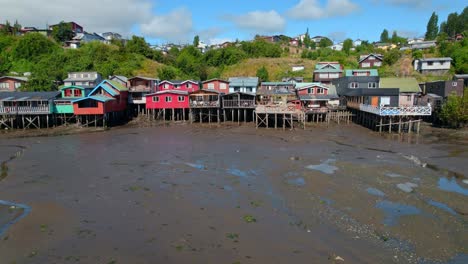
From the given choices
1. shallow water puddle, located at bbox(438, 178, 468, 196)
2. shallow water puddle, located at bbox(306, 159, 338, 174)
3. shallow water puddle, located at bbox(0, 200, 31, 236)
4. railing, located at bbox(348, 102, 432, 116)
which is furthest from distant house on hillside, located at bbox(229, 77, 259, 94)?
shallow water puddle, located at bbox(0, 200, 31, 236)

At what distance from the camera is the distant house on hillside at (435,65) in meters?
66.9

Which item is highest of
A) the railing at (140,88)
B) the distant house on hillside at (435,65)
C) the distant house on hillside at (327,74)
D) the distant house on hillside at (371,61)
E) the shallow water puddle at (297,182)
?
the distant house on hillside at (371,61)

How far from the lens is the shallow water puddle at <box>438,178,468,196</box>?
57.7 ft

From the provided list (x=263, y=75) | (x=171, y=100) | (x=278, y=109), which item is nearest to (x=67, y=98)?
(x=171, y=100)

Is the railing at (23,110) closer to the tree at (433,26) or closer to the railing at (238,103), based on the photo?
the railing at (238,103)

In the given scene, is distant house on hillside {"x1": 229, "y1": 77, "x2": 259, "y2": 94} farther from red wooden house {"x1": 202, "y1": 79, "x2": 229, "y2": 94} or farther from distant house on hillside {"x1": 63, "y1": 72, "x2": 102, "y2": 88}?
distant house on hillside {"x1": 63, "y1": 72, "x2": 102, "y2": 88}

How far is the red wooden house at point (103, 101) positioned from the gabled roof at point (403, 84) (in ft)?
122

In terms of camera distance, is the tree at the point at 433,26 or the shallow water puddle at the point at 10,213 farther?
the tree at the point at 433,26

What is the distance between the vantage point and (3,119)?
40812mm

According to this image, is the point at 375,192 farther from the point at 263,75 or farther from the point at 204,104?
the point at 263,75

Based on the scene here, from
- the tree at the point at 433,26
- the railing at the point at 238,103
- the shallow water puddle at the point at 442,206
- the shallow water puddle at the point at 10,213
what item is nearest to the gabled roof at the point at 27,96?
the railing at the point at 238,103

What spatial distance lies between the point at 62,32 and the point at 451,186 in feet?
321

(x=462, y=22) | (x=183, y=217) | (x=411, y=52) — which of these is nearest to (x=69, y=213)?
(x=183, y=217)

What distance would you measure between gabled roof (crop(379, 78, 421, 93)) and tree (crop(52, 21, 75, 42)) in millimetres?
82495
